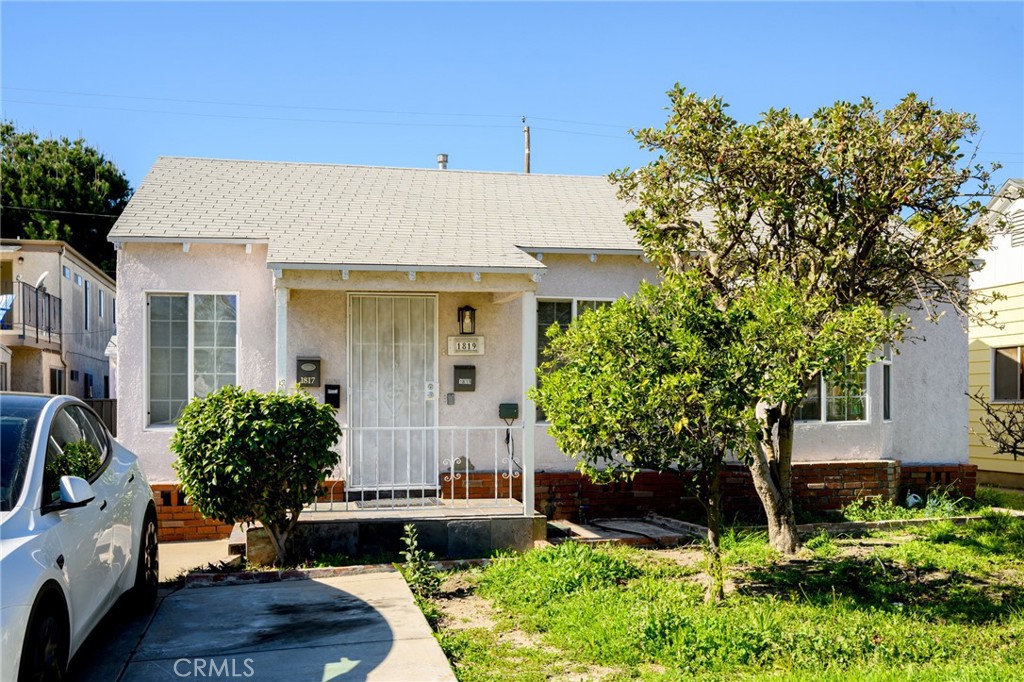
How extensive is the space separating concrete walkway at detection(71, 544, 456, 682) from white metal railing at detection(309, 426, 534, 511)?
2.52 metres

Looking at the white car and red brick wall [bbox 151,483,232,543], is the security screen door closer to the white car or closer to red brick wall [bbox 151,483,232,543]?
red brick wall [bbox 151,483,232,543]

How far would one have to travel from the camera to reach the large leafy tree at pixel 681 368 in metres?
6.40

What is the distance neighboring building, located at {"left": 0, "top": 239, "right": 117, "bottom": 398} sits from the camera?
891 inches

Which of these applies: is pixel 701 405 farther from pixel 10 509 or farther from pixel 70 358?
pixel 70 358

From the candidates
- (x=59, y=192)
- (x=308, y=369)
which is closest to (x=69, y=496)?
(x=308, y=369)

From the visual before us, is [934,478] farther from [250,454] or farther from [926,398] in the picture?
[250,454]

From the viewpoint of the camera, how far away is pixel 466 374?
10.6 meters

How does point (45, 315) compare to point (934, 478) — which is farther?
point (45, 315)

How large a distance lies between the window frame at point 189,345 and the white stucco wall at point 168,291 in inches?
0.5

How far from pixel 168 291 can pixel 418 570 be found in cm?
459

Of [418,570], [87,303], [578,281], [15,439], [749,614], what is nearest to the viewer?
[15,439]

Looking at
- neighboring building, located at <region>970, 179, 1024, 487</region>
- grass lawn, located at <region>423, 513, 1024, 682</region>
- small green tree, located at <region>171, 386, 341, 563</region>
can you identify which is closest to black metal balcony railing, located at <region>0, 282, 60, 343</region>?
small green tree, located at <region>171, 386, 341, 563</region>

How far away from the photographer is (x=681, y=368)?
642cm

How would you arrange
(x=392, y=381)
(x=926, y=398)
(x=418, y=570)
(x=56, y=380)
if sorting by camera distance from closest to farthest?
(x=418, y=570) → (x=392, y=381) → (x=926, y=398) → (x=56, y=380)
